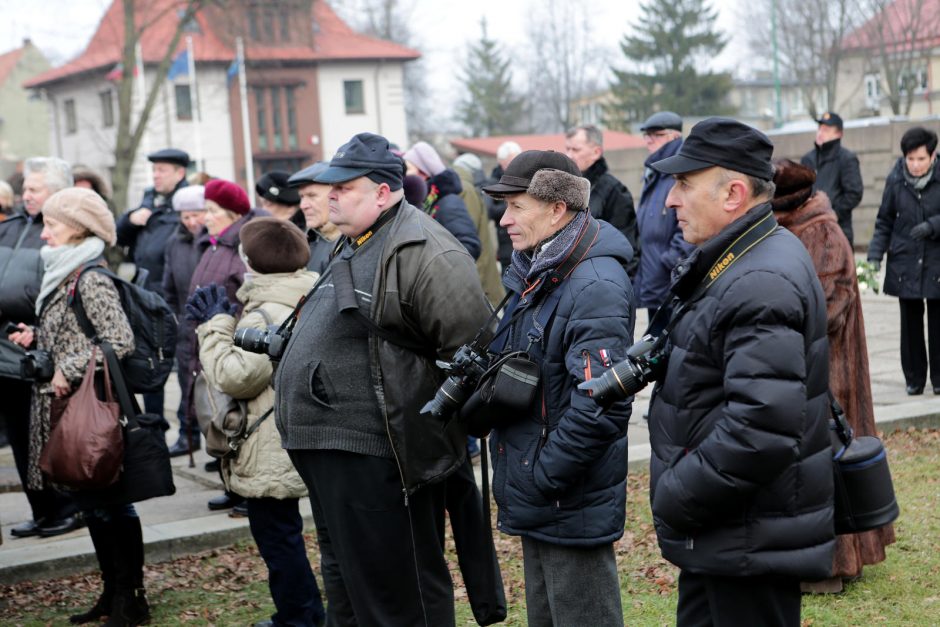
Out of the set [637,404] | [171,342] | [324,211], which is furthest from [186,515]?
[637,404]

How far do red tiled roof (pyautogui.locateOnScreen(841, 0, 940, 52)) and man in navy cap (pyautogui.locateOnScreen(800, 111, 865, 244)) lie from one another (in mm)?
28099

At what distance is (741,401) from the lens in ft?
9.97

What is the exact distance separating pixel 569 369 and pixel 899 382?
7020 millimetres

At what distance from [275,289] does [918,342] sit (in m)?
5.89

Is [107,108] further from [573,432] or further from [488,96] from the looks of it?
[573,432]

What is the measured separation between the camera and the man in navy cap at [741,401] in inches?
120

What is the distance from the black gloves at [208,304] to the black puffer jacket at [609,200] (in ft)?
12.5

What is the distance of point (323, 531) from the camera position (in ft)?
15.6

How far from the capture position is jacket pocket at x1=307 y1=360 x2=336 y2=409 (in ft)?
13.8

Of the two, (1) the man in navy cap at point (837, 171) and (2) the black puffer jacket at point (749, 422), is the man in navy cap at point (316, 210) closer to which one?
(2) the black puffer jacket at point (749, 422)

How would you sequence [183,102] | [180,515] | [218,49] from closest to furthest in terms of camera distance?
[180,515], [218,49], [183,102]

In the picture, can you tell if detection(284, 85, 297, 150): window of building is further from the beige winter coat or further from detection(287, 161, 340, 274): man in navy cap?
the beige winter coat

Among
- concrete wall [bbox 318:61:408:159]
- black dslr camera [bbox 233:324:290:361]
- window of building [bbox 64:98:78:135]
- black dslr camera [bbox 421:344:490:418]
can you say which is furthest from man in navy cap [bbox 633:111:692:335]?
window of building [bbox 64:98:78:135]

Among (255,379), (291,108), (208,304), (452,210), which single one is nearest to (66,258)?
(208,304)
